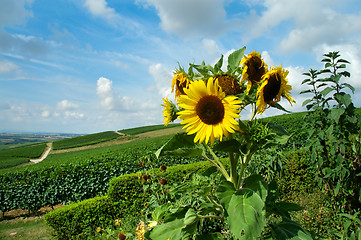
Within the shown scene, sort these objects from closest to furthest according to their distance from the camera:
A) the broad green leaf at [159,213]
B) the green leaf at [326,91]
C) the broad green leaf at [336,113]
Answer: the broad green leaf at [159,213] < the broad green leaf at [336,113] < the green leaf at [326,91]

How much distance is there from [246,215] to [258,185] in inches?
7.7

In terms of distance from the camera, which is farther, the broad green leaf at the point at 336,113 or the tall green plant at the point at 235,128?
the broad green leaf at the point at 336,113

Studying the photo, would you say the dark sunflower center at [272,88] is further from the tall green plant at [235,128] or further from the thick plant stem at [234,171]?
the thick plant stem at [234,171]

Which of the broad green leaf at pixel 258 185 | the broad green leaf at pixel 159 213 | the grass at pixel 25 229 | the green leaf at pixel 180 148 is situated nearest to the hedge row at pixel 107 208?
the grass at pixel 25 229

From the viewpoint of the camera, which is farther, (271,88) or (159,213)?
(159,213)

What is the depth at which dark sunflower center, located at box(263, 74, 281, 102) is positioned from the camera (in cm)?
125

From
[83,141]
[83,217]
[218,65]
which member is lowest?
[83,217]

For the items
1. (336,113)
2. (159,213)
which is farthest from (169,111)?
(336,113)

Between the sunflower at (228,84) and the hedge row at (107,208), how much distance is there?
5.52m

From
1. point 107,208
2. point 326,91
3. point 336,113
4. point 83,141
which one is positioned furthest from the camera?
point 83,141

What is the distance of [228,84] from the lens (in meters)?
1.29

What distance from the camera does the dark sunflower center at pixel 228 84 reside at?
1289 mm

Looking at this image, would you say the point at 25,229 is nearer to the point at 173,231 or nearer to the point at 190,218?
the point at 173,231

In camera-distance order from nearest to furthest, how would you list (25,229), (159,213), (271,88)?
(271,88) → (159,213) → (25,229)
